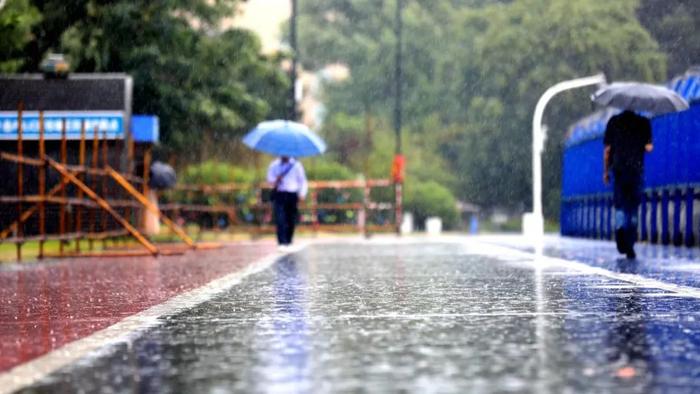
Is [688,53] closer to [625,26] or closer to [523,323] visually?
[625,26]

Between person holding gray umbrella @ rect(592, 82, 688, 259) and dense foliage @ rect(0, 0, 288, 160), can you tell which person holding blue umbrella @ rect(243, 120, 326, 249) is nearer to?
person holding gray umbrella @ rect(592, 82, 688, 259)

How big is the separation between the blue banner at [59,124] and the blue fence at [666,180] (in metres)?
9.21

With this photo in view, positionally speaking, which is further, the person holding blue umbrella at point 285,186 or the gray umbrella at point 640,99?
the person holding blue umbrella at point 285,186

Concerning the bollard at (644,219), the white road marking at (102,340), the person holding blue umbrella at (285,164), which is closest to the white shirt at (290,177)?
the person holding blue umbrella at (285,164)

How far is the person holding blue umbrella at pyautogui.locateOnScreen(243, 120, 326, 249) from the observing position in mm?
24469

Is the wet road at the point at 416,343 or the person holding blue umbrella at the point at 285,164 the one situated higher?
the person holding blue umbrella at the point at 285,164

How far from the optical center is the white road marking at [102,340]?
7.13 metres

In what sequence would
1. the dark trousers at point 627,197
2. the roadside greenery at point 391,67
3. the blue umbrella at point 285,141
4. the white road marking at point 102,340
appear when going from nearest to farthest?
the white road marking at point 102,340 < the dark trousers at point 627,197 < the blue umbrella at point 285,141 < the roadside greenery at point 391,67

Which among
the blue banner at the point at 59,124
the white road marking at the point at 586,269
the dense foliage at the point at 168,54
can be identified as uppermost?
the dense foliage at the point at 168,54

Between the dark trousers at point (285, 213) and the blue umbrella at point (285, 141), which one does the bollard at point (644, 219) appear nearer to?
the blue umbrella at point (285, 141)

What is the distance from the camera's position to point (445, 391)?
6.46 m

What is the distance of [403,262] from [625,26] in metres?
52.2

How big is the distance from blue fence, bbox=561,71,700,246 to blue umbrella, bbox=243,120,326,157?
5.66 metres

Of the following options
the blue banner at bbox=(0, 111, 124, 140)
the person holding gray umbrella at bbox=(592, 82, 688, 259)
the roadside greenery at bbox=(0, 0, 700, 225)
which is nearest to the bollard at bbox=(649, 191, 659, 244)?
the person holding gray umbrella at bbox=(592, 82, 688, 259)
